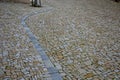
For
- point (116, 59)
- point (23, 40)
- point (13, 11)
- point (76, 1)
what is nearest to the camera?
point (116, 59)

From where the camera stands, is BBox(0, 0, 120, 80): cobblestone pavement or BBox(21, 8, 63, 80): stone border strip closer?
BBox(21, 8, 63, 80): stone border strip

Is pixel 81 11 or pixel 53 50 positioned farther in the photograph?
pixel 81 11

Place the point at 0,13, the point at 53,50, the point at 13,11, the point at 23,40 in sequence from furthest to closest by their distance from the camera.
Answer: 1. the point at 13,11
2. the point at 0,13
3. the point at 23,40
4. the point at 53,50

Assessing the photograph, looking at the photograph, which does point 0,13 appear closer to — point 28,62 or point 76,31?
point 76,31

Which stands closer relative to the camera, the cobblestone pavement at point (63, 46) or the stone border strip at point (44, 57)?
the stone border strip at point (44, 57)

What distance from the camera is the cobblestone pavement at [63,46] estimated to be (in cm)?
407

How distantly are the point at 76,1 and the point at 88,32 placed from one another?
21.6 ft

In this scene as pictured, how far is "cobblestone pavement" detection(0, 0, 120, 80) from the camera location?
4074mm

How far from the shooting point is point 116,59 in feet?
15.6

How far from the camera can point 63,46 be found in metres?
5.39

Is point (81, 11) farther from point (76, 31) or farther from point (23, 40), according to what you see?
point (23, 40)

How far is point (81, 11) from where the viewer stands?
9.83m

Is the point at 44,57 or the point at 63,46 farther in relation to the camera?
the point at 63,46

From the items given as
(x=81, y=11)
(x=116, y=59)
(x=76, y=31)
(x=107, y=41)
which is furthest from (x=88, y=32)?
(x=81, y=11)
